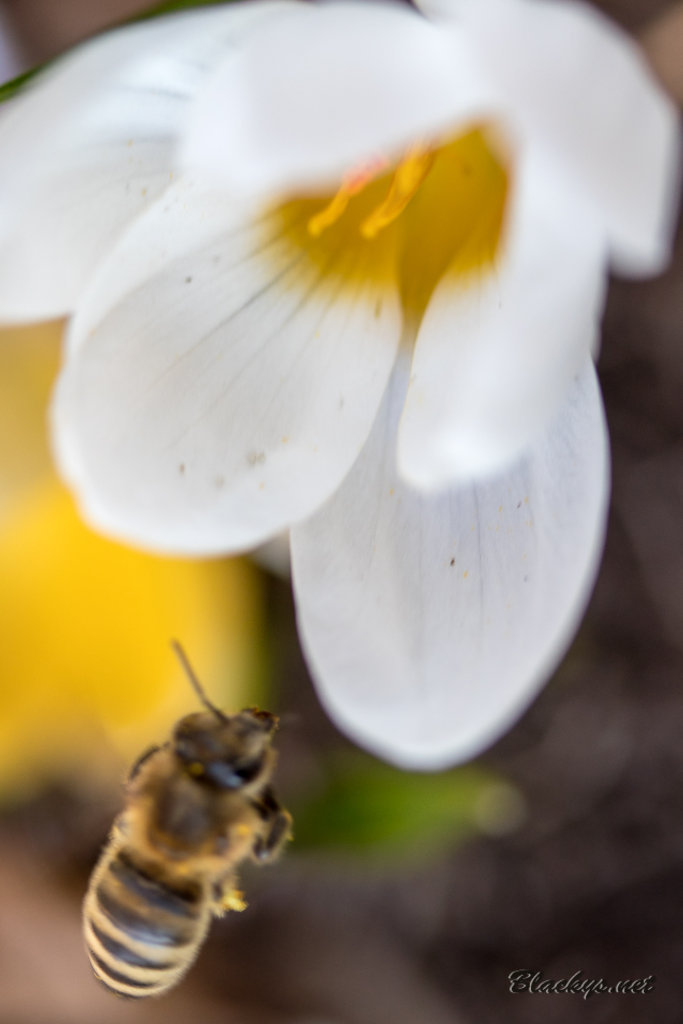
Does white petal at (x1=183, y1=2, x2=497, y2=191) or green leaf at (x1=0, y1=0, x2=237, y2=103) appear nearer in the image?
white petal at (x1=183, y1=2, x2=497, y2=191)

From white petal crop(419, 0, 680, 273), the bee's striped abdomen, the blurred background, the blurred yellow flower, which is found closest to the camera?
white petal crop(419, 0, 680, 273)

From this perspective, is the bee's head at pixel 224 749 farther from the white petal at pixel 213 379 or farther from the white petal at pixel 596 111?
the white petal at pixel 596 111

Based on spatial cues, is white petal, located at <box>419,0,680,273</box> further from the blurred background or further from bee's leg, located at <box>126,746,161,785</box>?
the blurred background

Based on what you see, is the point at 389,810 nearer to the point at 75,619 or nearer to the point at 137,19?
the point at 75,619

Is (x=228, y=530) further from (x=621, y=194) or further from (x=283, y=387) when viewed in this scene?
(x=621, y=194)

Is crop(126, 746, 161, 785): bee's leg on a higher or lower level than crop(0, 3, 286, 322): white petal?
lower

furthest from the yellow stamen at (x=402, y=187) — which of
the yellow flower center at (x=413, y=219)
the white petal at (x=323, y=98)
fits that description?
the white petal at (x=323, y=98)

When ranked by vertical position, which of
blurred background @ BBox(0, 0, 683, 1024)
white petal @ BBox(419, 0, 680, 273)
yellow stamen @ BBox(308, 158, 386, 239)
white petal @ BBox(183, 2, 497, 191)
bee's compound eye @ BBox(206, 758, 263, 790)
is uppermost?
white petal @ BBox(183, 2, 497, 191)

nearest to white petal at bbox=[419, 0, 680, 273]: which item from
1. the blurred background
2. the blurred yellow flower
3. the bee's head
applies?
the bee's head
